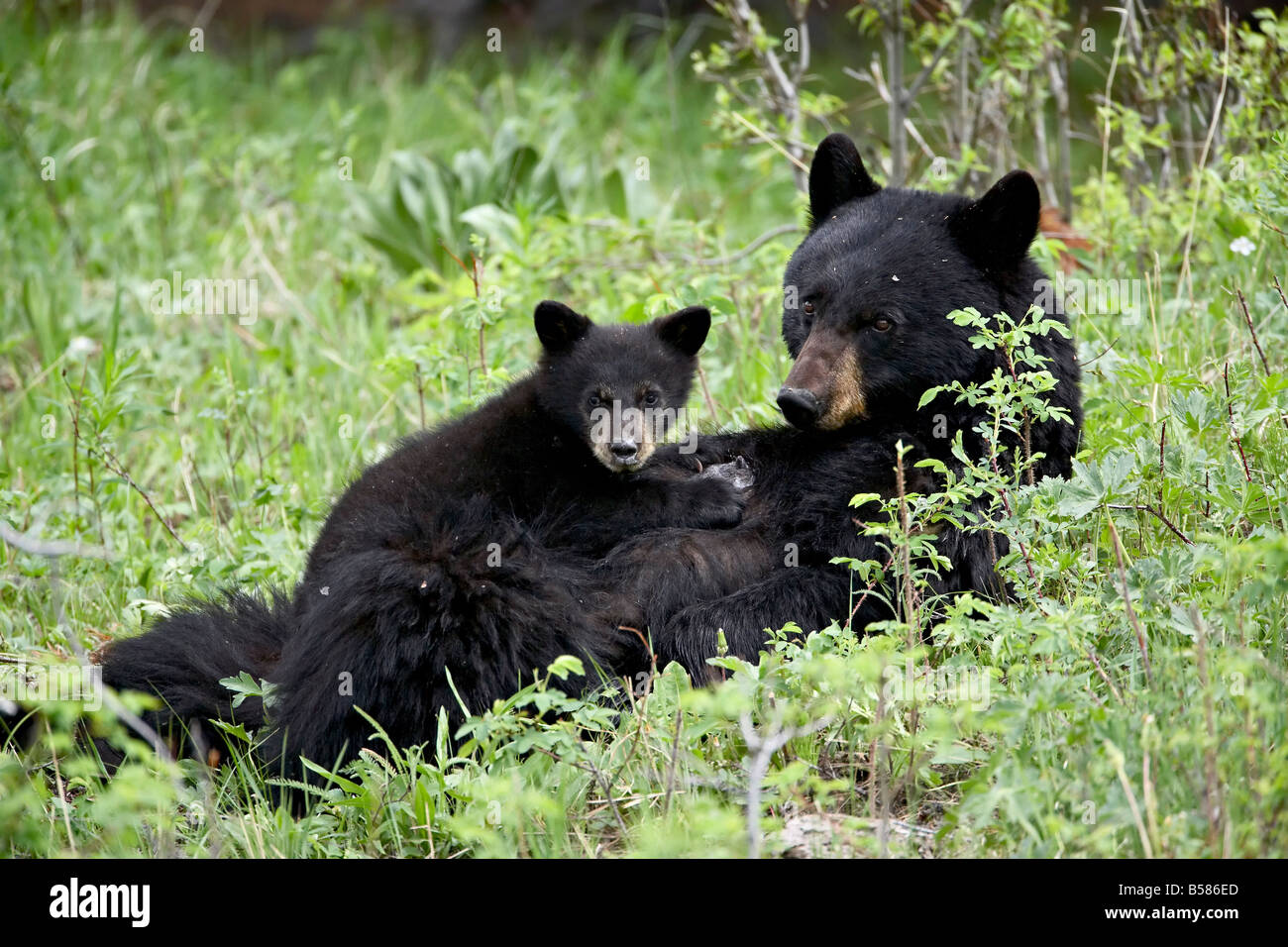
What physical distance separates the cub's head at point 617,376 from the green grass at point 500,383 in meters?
0.48

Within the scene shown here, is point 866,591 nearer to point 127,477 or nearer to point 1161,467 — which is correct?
point 1161,467

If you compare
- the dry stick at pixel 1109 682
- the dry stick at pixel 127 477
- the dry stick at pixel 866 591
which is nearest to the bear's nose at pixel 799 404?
the dry stick at pixel 866 591

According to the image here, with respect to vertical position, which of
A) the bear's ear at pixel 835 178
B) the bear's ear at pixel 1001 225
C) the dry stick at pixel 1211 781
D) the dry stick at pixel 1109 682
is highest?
the bear's ear at pixel 835 178

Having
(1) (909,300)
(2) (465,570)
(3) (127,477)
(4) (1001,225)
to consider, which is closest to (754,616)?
(2) (465,570)

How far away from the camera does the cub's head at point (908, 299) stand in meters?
3.94

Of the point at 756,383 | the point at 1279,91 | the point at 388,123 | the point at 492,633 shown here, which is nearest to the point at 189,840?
the point at 492,633

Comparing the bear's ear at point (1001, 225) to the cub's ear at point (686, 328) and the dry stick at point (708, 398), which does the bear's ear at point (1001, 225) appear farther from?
the dry stick at point (708, 398)

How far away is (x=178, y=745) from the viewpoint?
3744 millimetres

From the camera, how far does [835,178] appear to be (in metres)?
4.46

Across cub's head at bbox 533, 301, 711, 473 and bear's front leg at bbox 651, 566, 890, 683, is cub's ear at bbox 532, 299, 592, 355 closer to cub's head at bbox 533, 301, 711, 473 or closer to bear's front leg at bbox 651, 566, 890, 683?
cub's head at bbox 533, 301, 711, 473

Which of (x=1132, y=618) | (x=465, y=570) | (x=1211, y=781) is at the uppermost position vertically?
(x=465, y=570)

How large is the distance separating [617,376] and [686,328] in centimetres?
41

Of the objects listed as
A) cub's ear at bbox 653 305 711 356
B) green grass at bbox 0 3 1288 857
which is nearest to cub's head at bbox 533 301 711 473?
cub's ear at bbox 653 305 711 356
